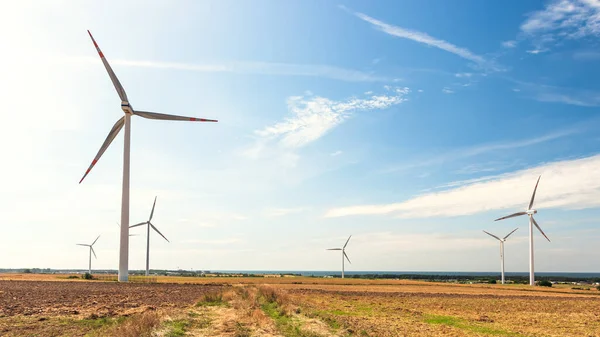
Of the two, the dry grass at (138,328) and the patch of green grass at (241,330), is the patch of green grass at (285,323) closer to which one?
the patch of green grass at (241,330)

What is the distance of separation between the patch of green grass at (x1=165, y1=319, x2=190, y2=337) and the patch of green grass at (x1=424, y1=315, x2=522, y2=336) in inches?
727

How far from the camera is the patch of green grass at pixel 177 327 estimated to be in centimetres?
2359

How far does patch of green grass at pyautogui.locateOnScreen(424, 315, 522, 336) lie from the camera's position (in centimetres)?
2980

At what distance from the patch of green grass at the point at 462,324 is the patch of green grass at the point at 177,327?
18.5 m

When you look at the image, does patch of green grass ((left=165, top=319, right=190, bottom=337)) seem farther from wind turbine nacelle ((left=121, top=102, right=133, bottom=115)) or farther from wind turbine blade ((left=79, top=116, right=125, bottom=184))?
wind turbine nacelle ((left=121, top=102, right=133, bottom=115))

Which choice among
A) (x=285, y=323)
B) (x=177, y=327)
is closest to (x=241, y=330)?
(x=177, y=327)

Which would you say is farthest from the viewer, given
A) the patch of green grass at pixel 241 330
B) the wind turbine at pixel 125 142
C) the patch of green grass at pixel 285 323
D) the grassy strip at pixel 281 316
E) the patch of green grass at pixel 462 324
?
the wind turbine at pixel 125 142

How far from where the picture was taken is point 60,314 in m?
32.2

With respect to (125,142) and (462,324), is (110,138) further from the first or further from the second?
(462,324)

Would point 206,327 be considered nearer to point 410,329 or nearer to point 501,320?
point 410,329

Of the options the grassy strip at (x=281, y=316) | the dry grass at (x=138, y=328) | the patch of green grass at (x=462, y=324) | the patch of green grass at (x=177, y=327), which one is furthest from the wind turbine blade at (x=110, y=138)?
the patch of green grass at (x=462, y=324)

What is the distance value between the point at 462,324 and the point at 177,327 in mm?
20955

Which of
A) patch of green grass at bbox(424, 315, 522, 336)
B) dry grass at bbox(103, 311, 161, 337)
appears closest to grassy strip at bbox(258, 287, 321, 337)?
dry grass at bbox(103, 311, 161, 337)

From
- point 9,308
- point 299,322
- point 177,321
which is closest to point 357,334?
point 299,322
